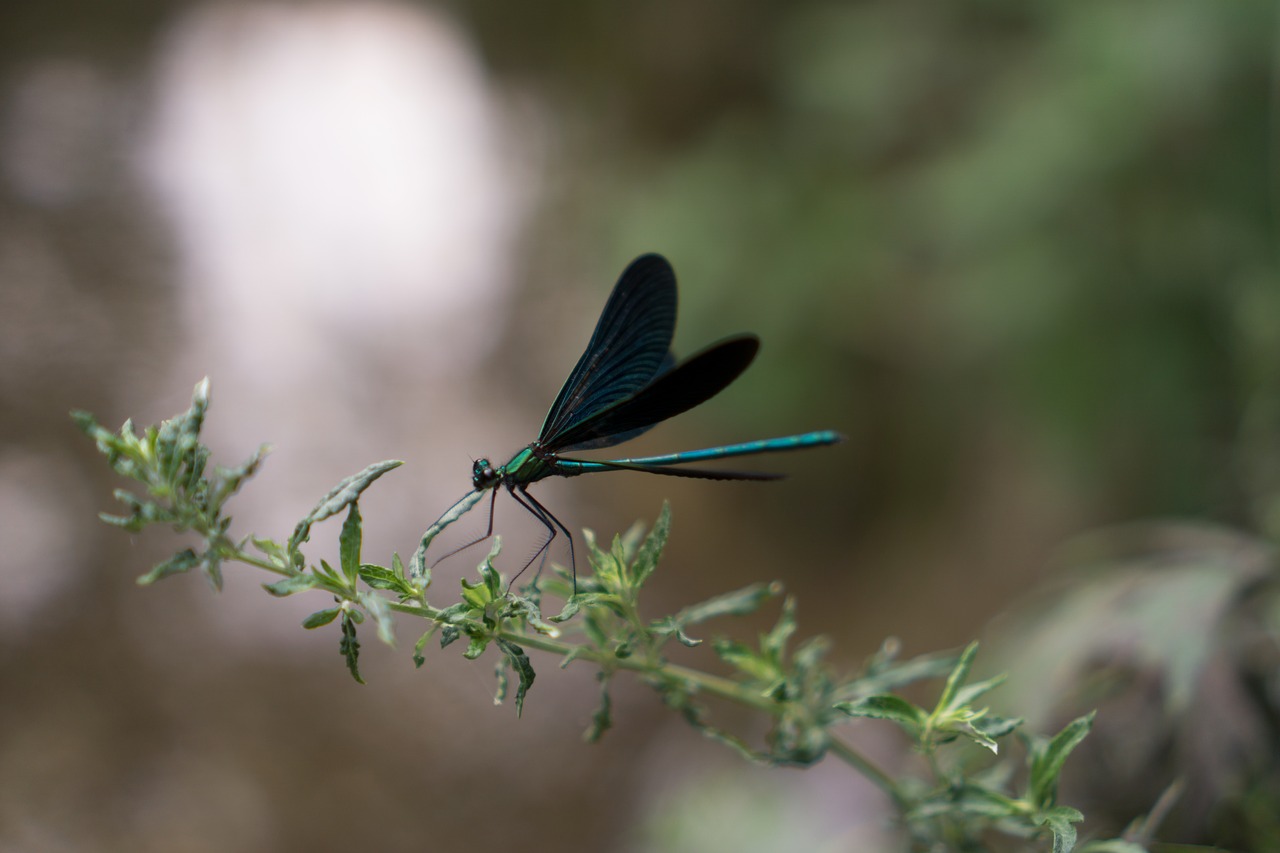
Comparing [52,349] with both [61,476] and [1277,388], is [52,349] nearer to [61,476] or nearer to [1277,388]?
[61,476]

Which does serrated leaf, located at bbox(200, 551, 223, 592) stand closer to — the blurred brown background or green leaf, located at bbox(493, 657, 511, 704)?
green leaf, located at bbox(493, 657, 511, 704)

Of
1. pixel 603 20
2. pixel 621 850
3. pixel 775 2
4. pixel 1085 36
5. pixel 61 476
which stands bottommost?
pixel 621 850

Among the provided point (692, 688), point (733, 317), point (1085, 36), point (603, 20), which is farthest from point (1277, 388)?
point (603, 20)

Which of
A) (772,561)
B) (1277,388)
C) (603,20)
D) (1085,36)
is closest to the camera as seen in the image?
(1277,388)

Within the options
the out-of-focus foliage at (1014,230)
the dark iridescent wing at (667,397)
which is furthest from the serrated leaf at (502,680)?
the out-of-focus foliage at (1014,230)

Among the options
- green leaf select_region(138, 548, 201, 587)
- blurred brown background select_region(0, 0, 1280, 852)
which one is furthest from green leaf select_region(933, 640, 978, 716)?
blurred brown background select_region(0, 0, 1280, 852)

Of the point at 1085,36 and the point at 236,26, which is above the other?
the point at 236,26

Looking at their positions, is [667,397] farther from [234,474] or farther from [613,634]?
[234,474]
